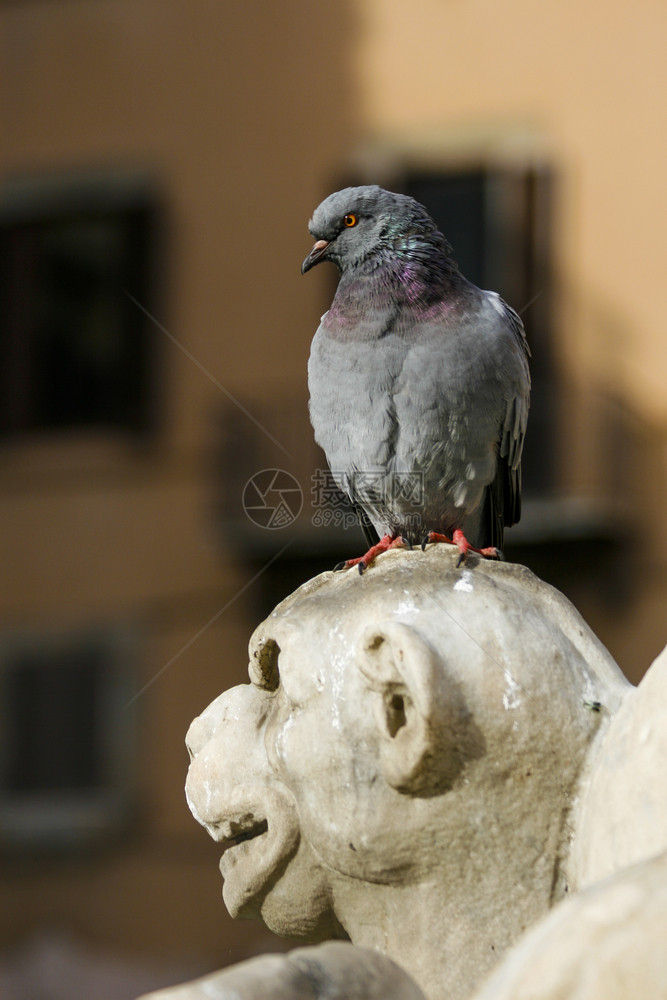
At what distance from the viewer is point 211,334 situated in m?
10.3

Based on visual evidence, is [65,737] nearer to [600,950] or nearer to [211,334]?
[211,334]

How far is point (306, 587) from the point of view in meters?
2.44

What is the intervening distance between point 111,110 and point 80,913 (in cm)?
Result: 542

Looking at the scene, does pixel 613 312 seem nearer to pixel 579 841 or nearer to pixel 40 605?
pixel 40 605

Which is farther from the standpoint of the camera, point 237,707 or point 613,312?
point 613,312

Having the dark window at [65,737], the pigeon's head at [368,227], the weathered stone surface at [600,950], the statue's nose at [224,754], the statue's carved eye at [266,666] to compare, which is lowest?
the dark window at [65,737]

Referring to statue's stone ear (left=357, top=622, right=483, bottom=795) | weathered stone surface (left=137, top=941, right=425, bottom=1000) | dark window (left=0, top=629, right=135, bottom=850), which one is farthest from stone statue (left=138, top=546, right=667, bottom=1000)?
dark window (left=0, top=629, right=135, bottom=850)

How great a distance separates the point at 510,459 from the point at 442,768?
2.02 metres

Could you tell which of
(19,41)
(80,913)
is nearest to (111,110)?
(19,41)

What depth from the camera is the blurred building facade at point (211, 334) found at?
946 cm

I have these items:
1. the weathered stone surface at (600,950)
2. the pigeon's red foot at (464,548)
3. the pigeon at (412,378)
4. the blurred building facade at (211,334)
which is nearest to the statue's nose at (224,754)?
the pigeon's red foot at (464,548)

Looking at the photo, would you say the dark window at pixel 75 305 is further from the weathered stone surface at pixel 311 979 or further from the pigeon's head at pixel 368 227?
the weathered stone surface at pixel 311 979

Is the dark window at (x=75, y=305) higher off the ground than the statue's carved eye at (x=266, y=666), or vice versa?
the statue's carved eye at (x=266, y=666)

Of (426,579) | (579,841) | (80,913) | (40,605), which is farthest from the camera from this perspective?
(40,605)
